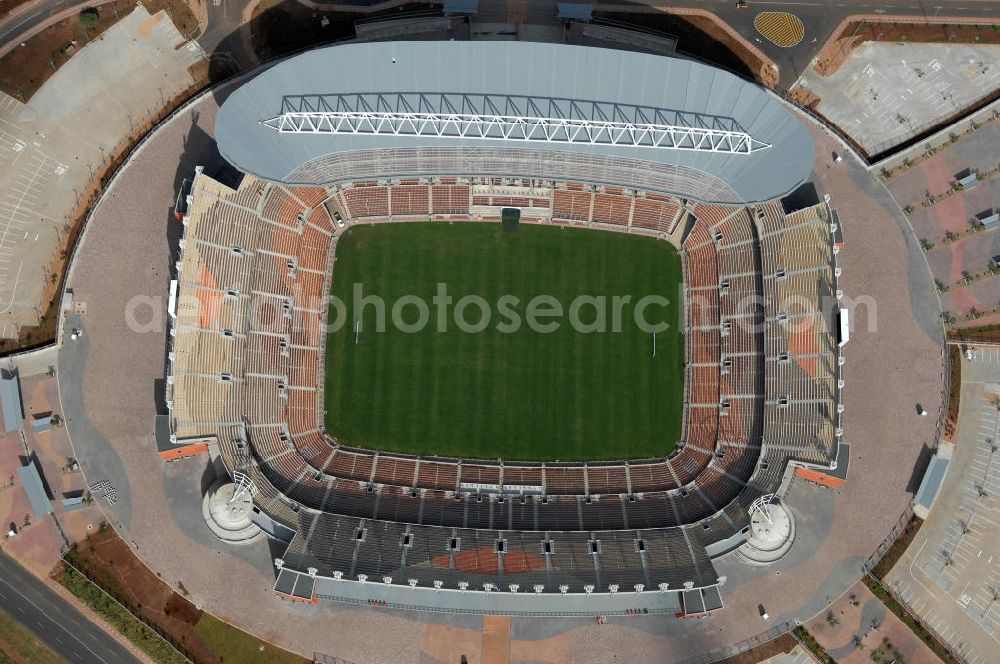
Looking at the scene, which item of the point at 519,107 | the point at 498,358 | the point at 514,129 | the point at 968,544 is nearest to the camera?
the point at 519,107

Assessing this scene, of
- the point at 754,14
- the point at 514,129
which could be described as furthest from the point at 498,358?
the point at 754,14

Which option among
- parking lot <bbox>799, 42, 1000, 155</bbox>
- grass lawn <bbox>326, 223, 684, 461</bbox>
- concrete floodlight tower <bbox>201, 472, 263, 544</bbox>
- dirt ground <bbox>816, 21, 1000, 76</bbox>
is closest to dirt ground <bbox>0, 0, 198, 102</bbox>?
grass lawn <bbox>326, 223, 684, 461</bbox>

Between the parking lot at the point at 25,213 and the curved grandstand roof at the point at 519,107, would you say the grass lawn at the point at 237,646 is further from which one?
the curved grandstand roof at the point at 519,107

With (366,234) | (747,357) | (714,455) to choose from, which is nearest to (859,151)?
(747,357)

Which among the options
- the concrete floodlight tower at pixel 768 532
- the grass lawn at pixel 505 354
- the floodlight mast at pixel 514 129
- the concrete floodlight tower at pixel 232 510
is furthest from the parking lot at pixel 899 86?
the concrete floodlight tower at pixel 232 510

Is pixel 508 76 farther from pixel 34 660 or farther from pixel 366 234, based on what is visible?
pixel 34 660

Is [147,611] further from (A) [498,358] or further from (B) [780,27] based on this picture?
(B) [780,27]

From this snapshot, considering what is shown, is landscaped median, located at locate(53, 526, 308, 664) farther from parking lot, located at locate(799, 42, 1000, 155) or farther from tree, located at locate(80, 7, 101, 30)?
parking lot, located at locate(799, 42, 1000, 155)
